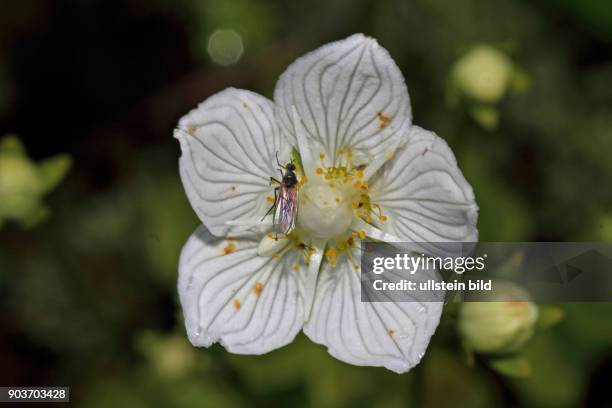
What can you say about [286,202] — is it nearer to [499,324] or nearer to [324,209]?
[324,209]

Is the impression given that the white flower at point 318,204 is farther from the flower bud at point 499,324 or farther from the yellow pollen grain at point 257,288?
the flower bud at point 499,324

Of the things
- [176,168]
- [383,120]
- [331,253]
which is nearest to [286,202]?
[331,253]

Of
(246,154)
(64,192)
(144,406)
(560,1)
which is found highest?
(560,1)

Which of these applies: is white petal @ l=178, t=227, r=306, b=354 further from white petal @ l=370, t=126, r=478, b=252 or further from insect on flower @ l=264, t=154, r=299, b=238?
white petal @ l=370, t=126, r=478, b=252

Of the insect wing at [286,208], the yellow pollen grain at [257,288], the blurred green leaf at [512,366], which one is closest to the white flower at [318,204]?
the yellow pollen grain at [257,288]

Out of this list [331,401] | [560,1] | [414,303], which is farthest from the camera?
[560,1]

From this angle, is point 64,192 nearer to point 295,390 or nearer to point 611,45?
point 295,390

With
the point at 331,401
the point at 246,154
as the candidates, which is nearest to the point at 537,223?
the point at 331,401
